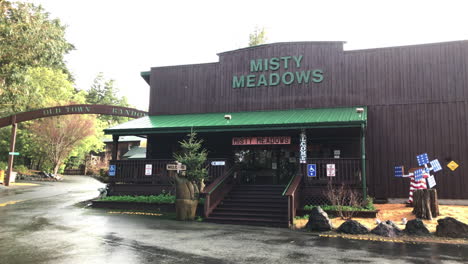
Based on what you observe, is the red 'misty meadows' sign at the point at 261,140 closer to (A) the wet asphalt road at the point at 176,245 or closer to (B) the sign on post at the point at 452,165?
(A) the wet asphalt road at the point at 176,245

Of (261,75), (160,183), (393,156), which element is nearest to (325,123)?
(393,156)

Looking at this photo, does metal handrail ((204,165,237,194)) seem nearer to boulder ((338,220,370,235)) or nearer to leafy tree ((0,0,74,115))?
boulder ((338,220,370,235))

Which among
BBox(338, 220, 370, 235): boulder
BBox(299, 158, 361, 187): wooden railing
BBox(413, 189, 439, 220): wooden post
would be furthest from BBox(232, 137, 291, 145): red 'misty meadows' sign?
BBox(338, 220, 370, 235): boulder

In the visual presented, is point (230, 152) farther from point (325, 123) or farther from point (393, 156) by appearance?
point (393, 156)

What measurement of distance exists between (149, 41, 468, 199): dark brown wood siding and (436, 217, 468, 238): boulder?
5.84 meters

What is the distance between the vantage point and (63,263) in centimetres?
662

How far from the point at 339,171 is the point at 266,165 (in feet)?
14.5

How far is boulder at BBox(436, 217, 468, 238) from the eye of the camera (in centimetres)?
980

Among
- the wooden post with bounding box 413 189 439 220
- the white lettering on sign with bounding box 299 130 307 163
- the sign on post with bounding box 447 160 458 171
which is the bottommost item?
the wooden post with bounding box 413 189 439 220

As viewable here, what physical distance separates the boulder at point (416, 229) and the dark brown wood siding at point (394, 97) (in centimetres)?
577

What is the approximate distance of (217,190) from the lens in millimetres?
14133

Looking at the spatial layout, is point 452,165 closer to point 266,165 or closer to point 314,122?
point 314,122

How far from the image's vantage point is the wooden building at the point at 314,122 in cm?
1478

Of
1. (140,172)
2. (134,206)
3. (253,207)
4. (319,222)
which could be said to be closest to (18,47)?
(140,172)
